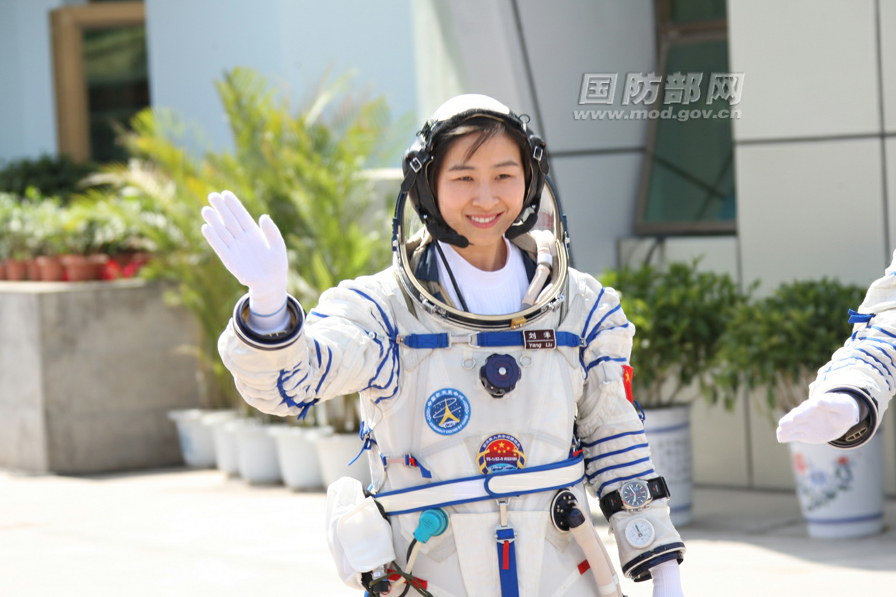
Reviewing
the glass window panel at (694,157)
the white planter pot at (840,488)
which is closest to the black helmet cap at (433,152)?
the white planter pot at (840,488)

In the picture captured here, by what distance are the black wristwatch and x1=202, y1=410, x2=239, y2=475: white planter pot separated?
5.72 metres

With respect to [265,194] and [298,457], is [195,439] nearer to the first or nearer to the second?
[298,457]

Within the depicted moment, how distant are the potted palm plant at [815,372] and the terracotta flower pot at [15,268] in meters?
5.45

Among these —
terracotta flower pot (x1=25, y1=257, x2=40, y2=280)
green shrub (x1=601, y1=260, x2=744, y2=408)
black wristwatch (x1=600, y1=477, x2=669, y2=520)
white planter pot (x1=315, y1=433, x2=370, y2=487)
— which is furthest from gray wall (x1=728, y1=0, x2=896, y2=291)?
terracotta flower pot (x1=25, y1=257, x2=40, y2=280)

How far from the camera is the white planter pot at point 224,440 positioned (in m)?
8.01

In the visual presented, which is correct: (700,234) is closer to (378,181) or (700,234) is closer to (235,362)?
(378,181)

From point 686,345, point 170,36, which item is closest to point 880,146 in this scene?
point 686,345

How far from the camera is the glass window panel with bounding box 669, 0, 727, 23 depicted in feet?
25.3

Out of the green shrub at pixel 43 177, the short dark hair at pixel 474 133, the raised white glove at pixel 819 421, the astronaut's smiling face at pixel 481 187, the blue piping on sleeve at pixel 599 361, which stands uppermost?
the green shrub at pixel 43 177

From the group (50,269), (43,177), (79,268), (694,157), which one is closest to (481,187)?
(694,157)

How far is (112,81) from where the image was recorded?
13758 millimetres

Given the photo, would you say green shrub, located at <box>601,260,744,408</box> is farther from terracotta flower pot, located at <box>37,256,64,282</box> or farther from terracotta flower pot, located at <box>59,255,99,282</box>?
terracotta flower pot, located at <box>37,256,64,282</box>

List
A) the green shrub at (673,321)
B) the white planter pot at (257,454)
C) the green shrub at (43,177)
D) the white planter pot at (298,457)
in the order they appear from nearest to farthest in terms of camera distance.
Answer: the green shrub at (673,321), the white planter pot at (298,457), the white planter pot at (257,454), the green shrub at (43,177)

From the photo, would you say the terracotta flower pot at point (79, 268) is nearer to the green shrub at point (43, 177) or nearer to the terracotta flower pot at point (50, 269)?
the terracotta flower pot at point (50, 269)
